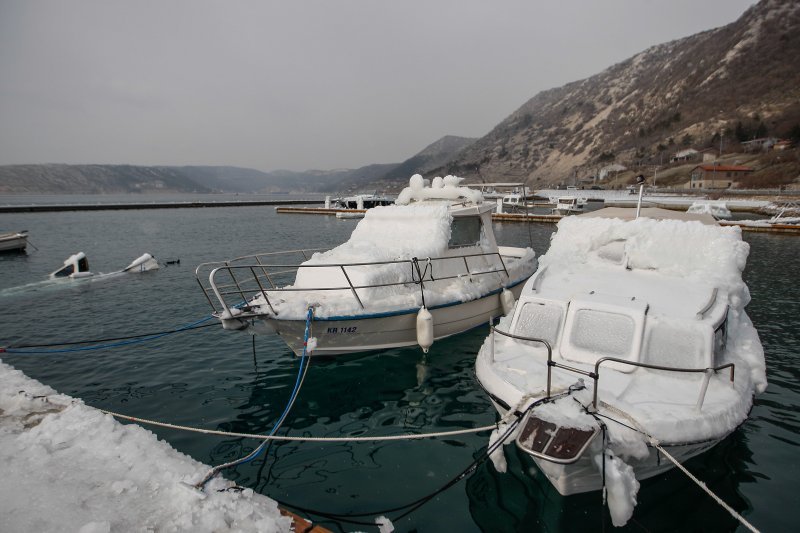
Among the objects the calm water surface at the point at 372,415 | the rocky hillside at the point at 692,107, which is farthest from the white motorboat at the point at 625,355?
the rocky hillside at the point at 692,107

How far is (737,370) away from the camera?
6.57 meters

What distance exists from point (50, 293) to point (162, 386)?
14.2m

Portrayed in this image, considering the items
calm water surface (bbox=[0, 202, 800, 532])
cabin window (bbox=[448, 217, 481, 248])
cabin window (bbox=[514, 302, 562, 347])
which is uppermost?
cabin window (bbox=[448, 217, 481, 248])

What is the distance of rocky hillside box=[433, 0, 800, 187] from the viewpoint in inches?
3829

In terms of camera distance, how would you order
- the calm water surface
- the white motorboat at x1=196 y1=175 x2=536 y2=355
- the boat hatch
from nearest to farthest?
the boat hatch < the calm water surface < the white motorboat at x1=196 y1=175 x2=536 y2=355

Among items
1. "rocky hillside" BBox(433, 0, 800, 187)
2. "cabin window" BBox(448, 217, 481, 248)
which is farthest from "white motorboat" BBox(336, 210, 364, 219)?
"rocky hillside" BBox(433, 0, 800, 187)

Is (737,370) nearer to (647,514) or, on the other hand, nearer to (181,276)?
(647,514)

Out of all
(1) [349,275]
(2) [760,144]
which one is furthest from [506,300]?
(2) [760,144]

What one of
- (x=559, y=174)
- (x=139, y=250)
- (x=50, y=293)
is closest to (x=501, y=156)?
(x=559, y=174)

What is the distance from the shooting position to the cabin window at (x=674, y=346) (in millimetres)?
6352

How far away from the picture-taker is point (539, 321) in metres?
7.65

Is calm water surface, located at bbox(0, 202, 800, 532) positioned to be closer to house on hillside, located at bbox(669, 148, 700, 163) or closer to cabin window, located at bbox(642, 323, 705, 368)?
cabin window, located at bbox(642, 323, 705, 368)

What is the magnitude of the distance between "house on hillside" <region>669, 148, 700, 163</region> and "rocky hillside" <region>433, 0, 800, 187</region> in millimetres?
4697

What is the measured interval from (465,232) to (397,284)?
3686 millimetres
